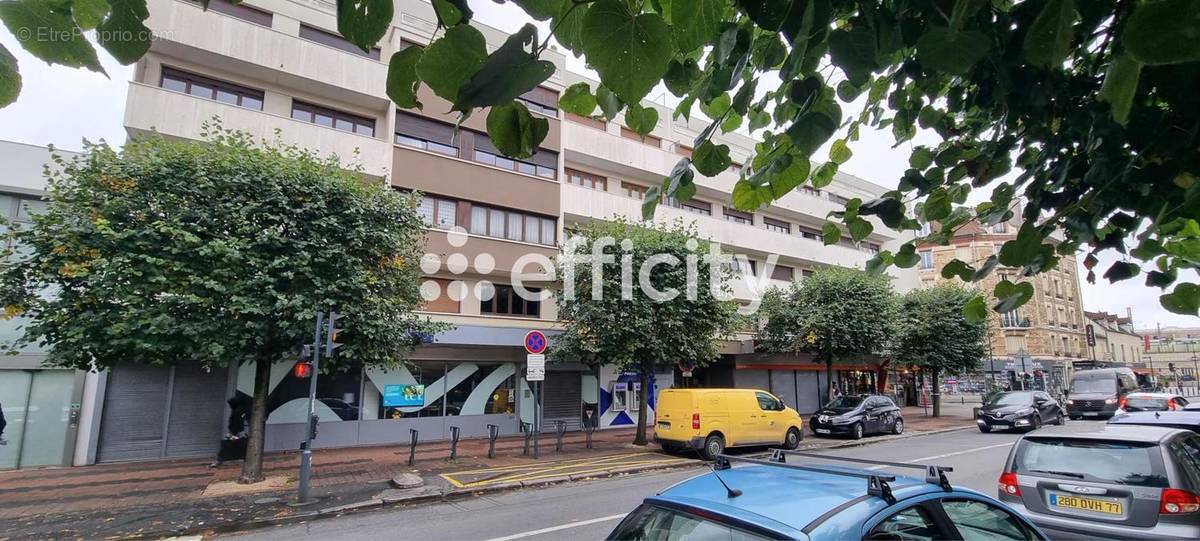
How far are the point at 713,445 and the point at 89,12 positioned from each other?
1519 centimetres

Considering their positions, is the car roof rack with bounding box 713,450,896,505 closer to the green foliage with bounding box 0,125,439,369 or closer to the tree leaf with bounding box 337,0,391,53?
the tree leaf with bounding box 337,0,391,53

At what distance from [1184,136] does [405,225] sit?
511 inches

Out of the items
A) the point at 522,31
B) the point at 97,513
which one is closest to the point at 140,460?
the point at 97,513

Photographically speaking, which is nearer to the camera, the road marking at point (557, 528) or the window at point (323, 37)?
the road marking at point (557, 528)

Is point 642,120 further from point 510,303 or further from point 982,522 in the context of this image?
point 510,303

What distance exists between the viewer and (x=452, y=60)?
4.53ft

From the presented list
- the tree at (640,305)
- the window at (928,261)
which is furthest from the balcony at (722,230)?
the window at (928,261)

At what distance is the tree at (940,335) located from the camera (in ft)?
85.1

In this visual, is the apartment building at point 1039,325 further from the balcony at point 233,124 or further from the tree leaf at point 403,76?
the tree leaf at point 403,76

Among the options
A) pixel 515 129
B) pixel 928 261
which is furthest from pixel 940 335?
pixel 928 261

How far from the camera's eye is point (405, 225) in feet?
43.8

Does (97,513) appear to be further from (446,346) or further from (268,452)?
(446,346)

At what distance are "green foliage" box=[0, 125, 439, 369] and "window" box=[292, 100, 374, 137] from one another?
6.44 m

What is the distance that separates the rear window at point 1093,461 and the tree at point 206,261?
35.4 feet
